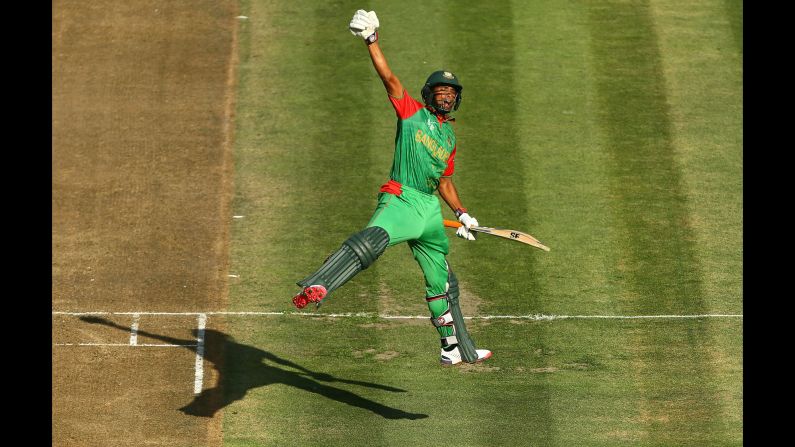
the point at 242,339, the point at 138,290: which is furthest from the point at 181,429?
the point at 138,290

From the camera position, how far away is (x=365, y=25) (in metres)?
18.4

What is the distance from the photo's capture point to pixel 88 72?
2931 cm

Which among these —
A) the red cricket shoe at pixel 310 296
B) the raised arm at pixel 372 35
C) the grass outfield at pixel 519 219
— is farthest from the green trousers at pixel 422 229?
the grass outfield at pixel 519 219

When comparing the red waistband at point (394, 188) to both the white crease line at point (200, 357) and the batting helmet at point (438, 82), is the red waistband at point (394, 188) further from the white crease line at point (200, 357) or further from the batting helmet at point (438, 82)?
the white crease line at point (200, 357)

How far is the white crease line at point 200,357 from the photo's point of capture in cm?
2106

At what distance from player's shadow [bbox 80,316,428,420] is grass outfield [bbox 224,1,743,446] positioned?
71 mm

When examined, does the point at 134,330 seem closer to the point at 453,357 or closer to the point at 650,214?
the point at 453,357

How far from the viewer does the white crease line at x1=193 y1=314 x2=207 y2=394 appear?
69.1 feet

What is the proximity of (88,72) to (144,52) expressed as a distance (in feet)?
3.79

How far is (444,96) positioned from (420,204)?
4.47 feet

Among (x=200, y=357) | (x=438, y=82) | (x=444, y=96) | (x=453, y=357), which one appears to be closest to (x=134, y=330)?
(x=200, y=357)

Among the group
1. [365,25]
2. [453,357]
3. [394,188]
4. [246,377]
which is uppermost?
[365,25]

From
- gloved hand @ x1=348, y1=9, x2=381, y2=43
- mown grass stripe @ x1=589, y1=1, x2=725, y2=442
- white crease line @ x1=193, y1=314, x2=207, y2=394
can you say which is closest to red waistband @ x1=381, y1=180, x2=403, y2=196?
gloved hand @ x1=348, y1=9, x2=381, y2=43

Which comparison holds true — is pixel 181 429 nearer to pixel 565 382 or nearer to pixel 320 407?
pixel 320 407
